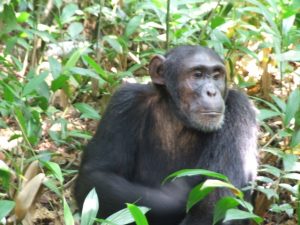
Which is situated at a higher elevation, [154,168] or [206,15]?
[206,15]

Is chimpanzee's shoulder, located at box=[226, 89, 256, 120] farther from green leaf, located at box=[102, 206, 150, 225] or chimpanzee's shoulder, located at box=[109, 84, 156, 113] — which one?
green leaf, located at box=[102, 206, 150, 225]

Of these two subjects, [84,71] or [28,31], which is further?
[28,31]

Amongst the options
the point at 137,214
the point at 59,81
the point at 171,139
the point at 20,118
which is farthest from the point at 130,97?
the point at 137,214

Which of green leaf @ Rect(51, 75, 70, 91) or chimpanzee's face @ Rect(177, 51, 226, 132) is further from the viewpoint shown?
green leaf @ Rect(51, 75, 70, 91)

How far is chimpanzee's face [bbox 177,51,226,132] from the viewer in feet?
17.2

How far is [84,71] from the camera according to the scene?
5.91m

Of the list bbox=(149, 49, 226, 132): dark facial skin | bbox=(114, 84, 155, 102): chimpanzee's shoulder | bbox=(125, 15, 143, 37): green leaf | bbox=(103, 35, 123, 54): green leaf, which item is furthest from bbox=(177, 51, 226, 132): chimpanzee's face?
bbox=(103, 35, 123, 54): green leaf

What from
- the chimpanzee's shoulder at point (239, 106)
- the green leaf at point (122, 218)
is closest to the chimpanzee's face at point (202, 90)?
the chimpanzee's shoulder at point (239, 106)

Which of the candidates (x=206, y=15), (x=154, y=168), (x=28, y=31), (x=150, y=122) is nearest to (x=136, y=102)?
(x=150, y=122)

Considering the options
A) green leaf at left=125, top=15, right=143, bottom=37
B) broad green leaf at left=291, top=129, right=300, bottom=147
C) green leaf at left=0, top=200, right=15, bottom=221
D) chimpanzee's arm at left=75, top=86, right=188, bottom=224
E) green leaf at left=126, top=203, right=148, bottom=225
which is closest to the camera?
green leaf at left=126, top=203, right=148, bottom=225

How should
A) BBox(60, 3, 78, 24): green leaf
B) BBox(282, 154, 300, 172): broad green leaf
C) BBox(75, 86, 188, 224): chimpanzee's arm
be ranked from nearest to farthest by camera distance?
BBox(282, 154, 300, 172): broad green leaf
BBox(75, 86, 188, 224): chimpanzee's arm
BBox(60, 3, 78, 24): green leaf

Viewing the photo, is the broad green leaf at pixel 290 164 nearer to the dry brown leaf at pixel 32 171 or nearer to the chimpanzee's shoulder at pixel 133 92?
the chimpanzee's shoulder at pixel 133 92

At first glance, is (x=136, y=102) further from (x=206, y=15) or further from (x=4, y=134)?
(x=206, y=15)

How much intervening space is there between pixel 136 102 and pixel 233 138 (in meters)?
0.88
